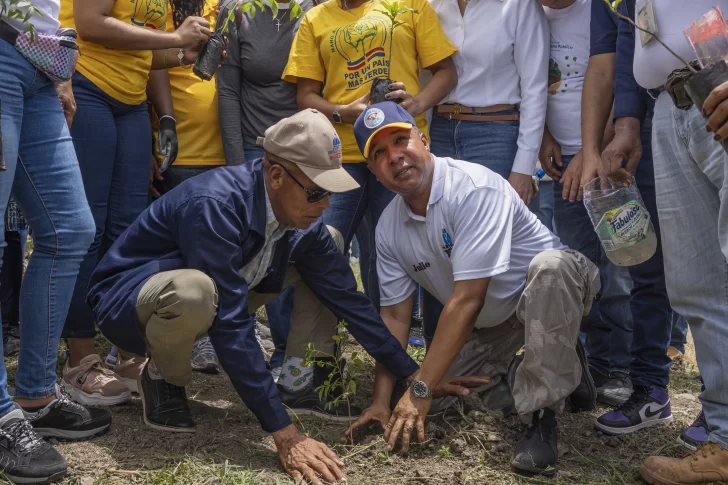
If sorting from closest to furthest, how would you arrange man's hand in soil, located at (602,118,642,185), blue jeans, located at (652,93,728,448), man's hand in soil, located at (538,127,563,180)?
blue jeans, located at (652,93,728,448)
man's hand in soil, located at (602,118,642,185)
man's hand in soil, located at (538,127,563,180)

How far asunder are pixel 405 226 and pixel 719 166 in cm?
138

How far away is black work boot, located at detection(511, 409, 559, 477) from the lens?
10.1 ft

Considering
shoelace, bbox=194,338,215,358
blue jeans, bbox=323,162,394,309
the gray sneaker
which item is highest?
blue jeans, bbox=323,162,394,309

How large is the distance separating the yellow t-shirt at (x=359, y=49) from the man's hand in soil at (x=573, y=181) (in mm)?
755

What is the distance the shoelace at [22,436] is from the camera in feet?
9.14

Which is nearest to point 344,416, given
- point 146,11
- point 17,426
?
point 17,426

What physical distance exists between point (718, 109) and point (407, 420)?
A: 1.60 metres

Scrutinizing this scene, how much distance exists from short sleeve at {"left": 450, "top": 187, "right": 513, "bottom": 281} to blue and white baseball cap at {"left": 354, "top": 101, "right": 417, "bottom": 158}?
0.45m

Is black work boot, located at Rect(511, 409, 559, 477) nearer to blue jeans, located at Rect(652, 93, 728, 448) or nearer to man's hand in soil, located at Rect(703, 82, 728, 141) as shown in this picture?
blue jeans, located at Rect(652, 93, 728, 448)

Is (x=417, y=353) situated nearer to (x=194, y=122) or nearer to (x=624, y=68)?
(x=194, y=122)

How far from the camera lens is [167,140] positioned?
168 inches

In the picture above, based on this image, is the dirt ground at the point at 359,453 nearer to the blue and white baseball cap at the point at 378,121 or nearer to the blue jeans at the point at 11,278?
the blue and white baseball cap at the point at 378,121

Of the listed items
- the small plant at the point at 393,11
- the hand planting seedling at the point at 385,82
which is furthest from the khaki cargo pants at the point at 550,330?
the small plant at the point at 393,11

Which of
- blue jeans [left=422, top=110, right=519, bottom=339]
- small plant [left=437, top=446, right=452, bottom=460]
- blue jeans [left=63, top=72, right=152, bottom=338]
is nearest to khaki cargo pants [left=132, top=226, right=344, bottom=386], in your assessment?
blue jeans [left=63, top=72, right=152, bottom=338]
